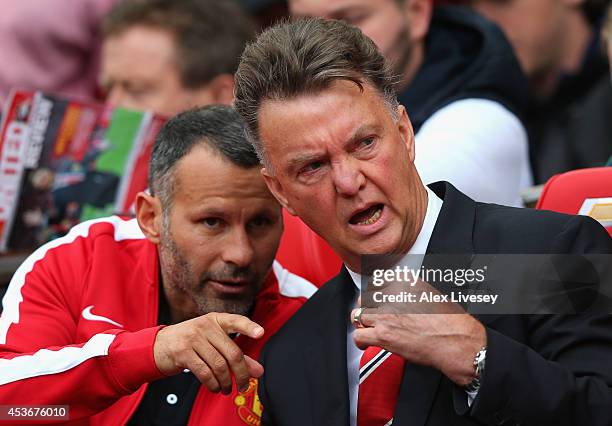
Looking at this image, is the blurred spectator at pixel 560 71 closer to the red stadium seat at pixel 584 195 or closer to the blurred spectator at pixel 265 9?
the blurred spectator at pixel 265 9

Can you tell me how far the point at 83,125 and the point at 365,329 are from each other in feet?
6.36

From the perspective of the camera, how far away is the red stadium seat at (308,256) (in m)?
2.91

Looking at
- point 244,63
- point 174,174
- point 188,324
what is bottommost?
point 188,324

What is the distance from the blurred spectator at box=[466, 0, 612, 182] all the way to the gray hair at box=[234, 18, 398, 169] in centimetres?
207

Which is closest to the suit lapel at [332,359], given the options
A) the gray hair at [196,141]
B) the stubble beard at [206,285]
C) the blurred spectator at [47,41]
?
the stubble beard at [206,285]

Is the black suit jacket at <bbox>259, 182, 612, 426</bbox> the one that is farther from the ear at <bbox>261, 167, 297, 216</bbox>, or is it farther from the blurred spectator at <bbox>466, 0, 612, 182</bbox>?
the blurred spectator at <bbox>466, 0, 612, 182</bbox>

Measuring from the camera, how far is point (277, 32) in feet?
7.70

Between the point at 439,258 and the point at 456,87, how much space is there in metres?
1.73

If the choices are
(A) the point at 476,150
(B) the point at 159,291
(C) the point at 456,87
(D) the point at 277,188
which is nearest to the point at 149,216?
(B) the point at 159,291

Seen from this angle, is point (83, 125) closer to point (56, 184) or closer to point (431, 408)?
point (56, 184)

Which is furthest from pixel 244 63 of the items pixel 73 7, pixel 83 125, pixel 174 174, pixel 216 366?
pixel 73 7

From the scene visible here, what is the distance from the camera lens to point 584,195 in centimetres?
254

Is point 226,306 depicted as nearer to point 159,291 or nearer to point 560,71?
point 159,291

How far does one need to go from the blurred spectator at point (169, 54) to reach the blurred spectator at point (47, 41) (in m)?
0.31
